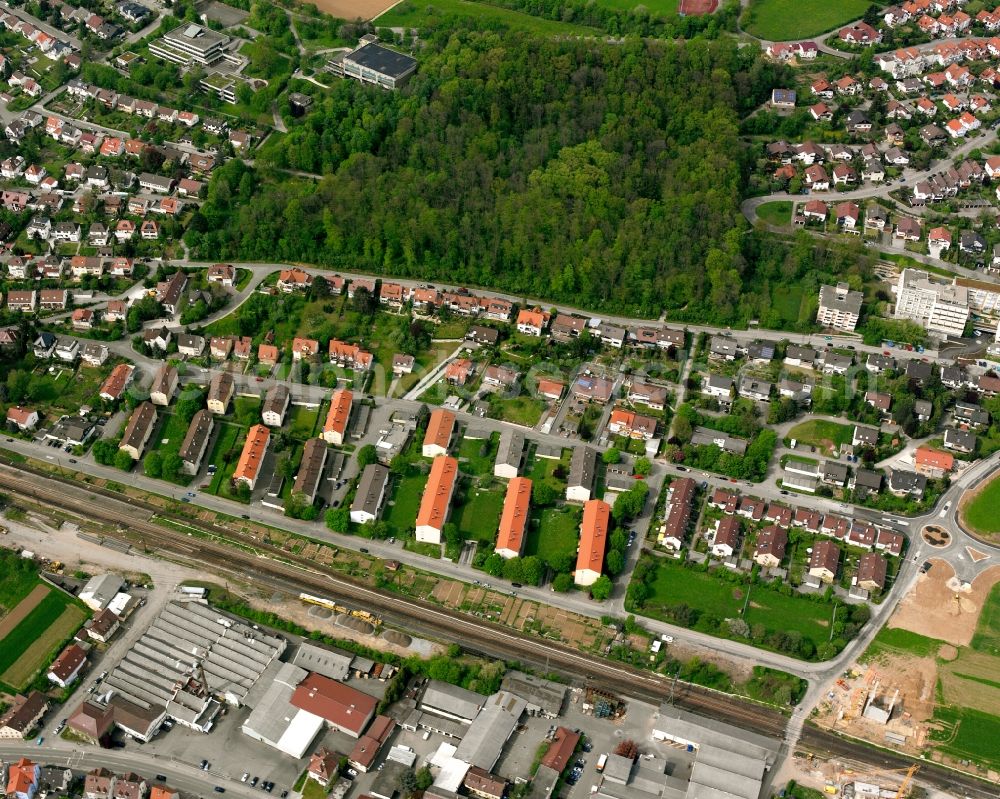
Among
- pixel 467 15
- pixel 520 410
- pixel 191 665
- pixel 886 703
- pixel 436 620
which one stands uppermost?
pixel 467 15

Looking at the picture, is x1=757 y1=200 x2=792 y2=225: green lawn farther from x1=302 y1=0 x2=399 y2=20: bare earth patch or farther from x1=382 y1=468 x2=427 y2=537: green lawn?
x1=302 y1=0 x2=399 y2=20: bare earth patch

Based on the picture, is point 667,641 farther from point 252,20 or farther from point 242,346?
point 252,20

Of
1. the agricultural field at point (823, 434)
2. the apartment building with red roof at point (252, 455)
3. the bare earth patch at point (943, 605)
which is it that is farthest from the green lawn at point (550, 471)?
the bare earth patch at point (943, 605)

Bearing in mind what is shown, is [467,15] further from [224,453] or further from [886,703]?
[886,703]

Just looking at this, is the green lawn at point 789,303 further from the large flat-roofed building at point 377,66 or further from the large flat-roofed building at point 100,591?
the large flat-roofed building at point 100,591

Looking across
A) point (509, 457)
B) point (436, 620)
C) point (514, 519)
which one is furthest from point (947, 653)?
point (436, 620)

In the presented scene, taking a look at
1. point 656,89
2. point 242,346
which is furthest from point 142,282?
point 656,89

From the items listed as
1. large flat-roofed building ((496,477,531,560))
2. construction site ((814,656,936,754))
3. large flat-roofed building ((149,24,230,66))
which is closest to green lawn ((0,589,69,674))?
large flat-roofed building ((496,477,531,560))
